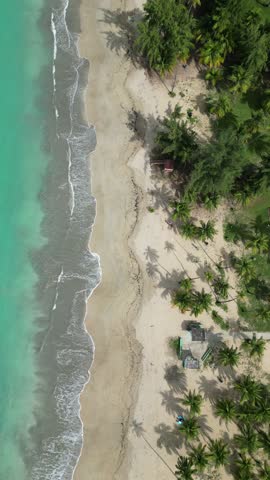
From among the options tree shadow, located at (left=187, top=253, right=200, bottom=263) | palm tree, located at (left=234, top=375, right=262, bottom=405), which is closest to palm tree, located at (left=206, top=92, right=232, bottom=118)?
tree shadow, located at (left=187, top=253, right=200, bottom=263)

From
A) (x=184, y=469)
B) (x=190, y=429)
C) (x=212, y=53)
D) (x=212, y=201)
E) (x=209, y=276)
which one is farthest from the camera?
(x=212, y=53)

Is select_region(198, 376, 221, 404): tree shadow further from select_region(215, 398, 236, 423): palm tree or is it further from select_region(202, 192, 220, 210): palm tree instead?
select_region(202, 192, 220, 210): palm tree

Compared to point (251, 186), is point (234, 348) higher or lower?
lower

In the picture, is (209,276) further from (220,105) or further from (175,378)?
(220,105)

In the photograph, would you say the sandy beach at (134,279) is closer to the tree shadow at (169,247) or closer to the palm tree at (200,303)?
the tree shadow at (169,247)

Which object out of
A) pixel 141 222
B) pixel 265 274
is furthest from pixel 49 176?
pixel 265 274

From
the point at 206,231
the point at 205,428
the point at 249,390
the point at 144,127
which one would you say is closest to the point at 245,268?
the point at 206,231

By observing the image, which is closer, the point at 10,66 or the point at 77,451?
the point at 77,451

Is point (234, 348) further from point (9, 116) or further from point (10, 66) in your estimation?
point (10, 66)

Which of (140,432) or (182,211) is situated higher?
(182,211)
